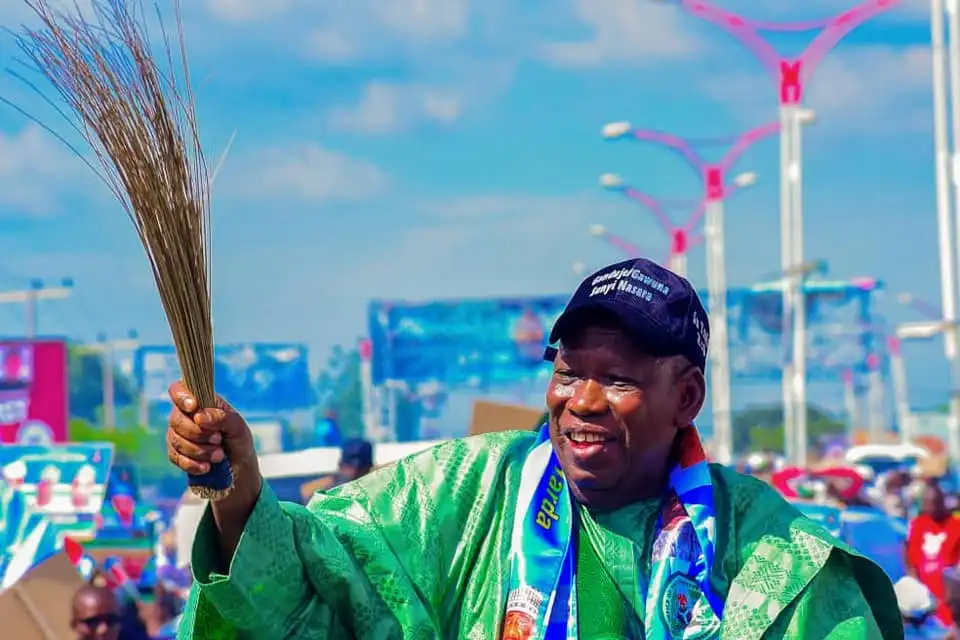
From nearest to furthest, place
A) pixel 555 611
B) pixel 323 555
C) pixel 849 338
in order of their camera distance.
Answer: pixel 323 555
pixel 555 611
pixel 849 338

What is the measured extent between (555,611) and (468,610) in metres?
0.18

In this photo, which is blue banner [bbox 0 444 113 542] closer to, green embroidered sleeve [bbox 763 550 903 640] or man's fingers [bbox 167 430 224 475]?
green embroidered sleeve [bbox 763 550 903 640]

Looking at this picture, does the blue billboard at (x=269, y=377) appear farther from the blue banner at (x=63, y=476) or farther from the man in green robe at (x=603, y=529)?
the man in green robe at (x=603, y=529)

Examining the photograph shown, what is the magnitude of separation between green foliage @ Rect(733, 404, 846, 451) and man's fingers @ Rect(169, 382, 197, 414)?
91.2 metres

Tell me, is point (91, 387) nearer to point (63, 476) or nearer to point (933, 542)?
point (933, 542)

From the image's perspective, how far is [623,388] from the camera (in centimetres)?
390

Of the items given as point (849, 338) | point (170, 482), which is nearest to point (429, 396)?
point (849, 338)

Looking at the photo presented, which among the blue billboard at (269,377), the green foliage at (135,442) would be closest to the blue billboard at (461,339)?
the blue billboard at (269,377)

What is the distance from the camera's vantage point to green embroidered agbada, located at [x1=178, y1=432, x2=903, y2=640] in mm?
3590

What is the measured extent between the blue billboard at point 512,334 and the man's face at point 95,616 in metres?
45.7

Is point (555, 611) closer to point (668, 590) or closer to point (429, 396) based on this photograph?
point (668, 590)

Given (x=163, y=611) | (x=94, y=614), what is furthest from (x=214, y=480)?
(x=163, y=611)

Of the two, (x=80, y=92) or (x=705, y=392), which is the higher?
(x=80, y=92)

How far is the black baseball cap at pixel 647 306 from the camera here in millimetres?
3893
